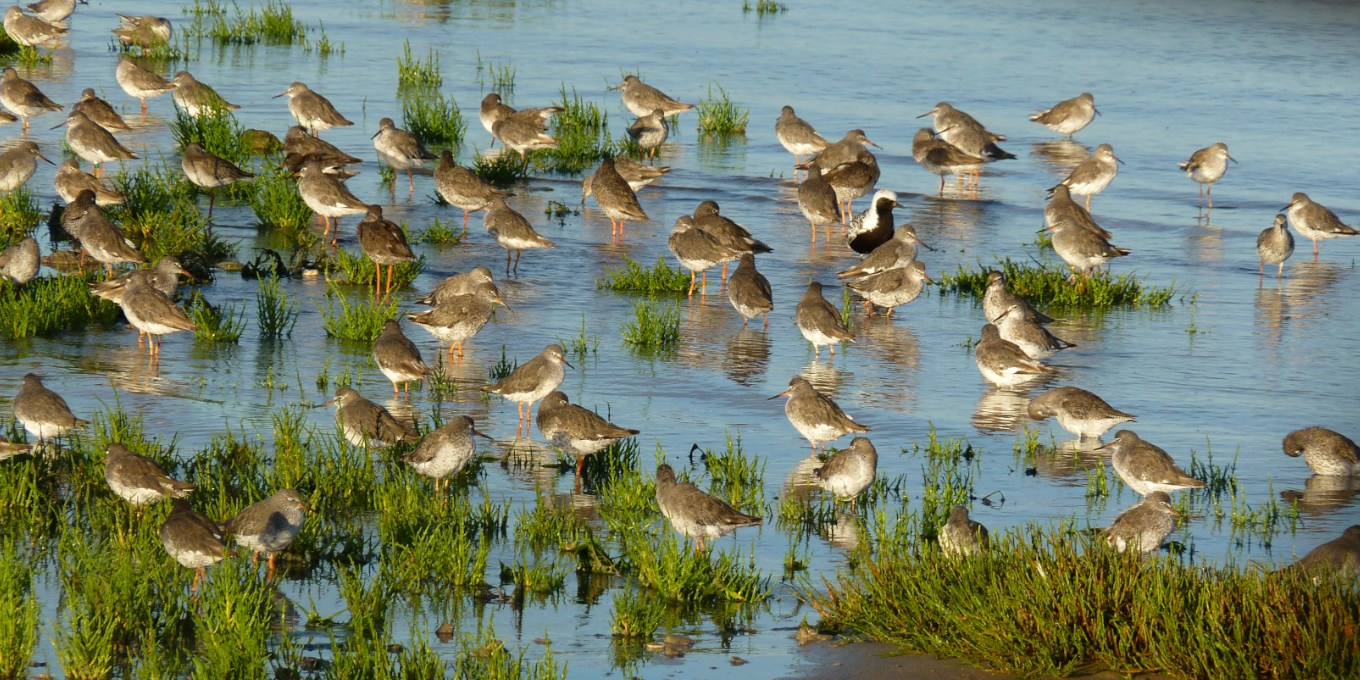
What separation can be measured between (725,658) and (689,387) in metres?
5.14

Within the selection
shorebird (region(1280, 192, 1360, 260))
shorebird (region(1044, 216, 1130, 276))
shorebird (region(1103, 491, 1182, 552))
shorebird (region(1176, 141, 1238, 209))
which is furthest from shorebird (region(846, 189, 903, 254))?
shorebird (region(1103, 491, 1182, 552))

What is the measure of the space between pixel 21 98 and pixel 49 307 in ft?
32.5

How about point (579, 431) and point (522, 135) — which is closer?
point (579, 431)

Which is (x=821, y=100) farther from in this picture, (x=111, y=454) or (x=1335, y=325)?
(x=111, y=454)

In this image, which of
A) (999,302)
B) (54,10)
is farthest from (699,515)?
(54,10)

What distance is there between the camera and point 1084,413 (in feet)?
35.6

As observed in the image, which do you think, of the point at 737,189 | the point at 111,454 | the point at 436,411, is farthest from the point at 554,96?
the point at 111,454

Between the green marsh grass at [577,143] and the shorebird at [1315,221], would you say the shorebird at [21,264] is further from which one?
the shorebird at [1315,221]

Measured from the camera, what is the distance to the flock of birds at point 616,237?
8500 millimetres

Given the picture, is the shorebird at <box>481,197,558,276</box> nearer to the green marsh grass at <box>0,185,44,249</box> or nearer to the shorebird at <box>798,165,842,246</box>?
the shorebird at <box>798,165,842,246</box>

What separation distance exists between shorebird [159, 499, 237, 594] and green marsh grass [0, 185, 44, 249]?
8.09 metres

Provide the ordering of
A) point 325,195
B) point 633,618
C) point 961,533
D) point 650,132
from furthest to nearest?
point 650,132
point 325,195
point 961,533
point 633,618

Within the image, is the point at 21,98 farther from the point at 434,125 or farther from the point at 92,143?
the point at 434,125

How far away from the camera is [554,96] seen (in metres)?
27.0
